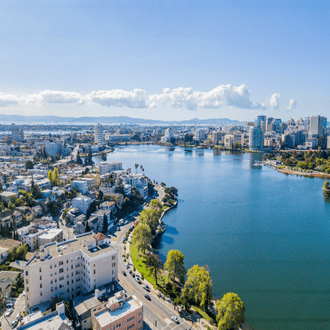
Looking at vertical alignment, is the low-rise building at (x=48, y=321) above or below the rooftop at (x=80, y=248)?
below

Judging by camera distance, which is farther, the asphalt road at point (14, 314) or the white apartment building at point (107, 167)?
the white apartment building at point (107, 167)

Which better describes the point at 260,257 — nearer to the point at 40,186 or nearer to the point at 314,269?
the point at 314,269

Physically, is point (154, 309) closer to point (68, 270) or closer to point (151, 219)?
point (68, 270)

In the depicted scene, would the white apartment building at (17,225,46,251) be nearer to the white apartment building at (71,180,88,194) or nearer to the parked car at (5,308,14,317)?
the parked car at (5,308,14,317)

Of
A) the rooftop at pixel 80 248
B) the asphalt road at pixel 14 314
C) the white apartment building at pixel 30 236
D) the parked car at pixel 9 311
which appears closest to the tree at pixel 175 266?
the rooftop at pixel 80 248

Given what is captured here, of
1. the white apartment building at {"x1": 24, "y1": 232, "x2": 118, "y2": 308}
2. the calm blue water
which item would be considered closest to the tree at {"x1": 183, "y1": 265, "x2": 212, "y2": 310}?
the calm blue water

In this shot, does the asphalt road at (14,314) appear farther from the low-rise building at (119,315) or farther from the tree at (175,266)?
the tree at (175,266)

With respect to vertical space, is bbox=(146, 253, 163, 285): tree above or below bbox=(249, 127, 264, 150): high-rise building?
below
